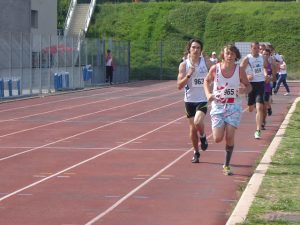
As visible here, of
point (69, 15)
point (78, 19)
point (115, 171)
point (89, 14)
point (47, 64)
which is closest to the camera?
point (115, 171)

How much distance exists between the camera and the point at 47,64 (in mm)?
39125

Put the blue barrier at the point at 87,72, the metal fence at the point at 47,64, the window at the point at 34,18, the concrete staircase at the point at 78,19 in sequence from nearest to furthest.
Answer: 1. the metal fence at the point at 47,64
2. the blue barrier at the point at 87,72
3. the window at the point at 34,18
4. the concrete staircase at the point at 78,19

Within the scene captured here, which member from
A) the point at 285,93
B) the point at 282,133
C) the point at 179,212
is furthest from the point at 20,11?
the point at 179,212

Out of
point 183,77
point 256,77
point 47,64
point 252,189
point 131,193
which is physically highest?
point 183,77

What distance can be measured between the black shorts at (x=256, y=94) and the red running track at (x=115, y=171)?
78cm

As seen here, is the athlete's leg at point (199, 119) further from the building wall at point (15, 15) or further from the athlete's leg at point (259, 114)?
the building wall at point (15, 15)

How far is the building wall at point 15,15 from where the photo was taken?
42.5 meters

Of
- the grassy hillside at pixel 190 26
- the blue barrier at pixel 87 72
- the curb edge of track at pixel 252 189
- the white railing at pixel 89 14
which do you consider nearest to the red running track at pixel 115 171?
the curb edge of track at pixel 252 189

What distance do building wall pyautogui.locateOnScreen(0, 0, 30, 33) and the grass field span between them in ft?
94.6

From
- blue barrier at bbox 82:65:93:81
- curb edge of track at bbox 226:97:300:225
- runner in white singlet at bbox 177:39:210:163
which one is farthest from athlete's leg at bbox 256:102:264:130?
blue barrier at bbox 82:65:93:81

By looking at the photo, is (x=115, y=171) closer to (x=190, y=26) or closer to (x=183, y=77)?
(x=183, y=77)

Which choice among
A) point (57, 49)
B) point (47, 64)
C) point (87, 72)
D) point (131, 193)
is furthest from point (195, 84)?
point (87, 72)

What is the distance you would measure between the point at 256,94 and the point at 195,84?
14.4 ft

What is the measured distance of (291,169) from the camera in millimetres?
12883
